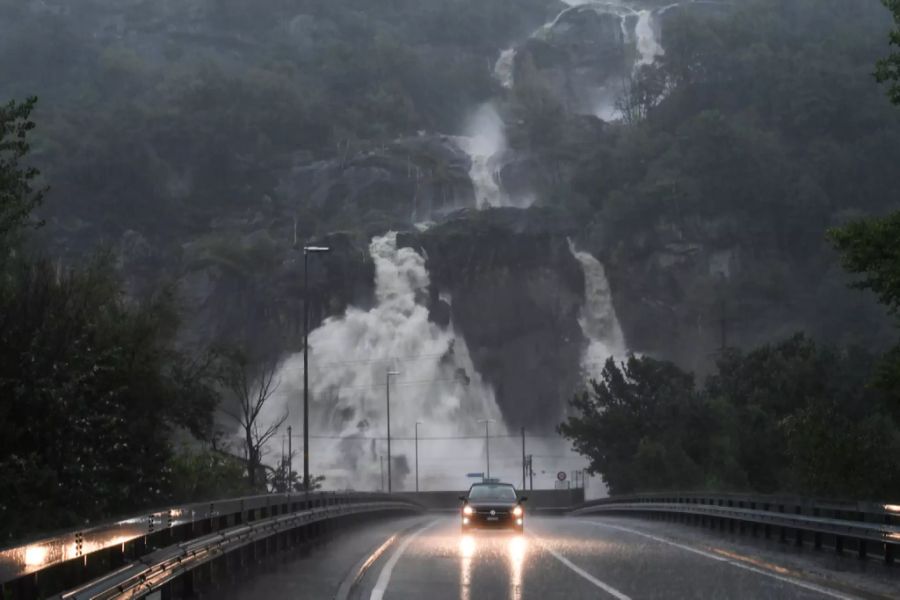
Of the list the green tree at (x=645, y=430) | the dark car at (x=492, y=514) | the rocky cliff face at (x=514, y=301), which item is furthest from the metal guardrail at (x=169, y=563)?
the rocky cliff face at (x=514, y=301)

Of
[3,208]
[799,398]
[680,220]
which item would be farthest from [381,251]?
[3,208]

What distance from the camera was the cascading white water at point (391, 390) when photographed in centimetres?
13312

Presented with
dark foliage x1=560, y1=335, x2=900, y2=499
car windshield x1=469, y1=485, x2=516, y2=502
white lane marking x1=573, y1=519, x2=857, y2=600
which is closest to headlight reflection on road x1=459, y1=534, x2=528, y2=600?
car windshield x1=469, y1=485, x2=516, y2=502

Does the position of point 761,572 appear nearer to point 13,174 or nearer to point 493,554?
point 493,554

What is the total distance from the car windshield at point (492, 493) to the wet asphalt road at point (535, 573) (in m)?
6.31

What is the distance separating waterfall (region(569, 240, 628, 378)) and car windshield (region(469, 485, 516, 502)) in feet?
356

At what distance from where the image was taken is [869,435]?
43.1 m

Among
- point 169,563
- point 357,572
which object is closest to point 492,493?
point 357,572

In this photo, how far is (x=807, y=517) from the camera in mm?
27375

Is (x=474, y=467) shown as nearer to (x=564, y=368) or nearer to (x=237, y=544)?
(x=564, y=368)

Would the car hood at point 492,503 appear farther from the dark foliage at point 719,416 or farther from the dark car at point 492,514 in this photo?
the dark foliage at point 719,416

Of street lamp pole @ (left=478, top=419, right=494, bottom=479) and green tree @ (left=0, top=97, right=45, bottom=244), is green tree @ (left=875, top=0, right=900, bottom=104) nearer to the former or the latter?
green tree @ (left=0, top=97, right=45, bottom=244)

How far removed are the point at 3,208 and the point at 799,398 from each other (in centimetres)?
7722

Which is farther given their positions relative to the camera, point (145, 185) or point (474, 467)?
point (145, 185)
